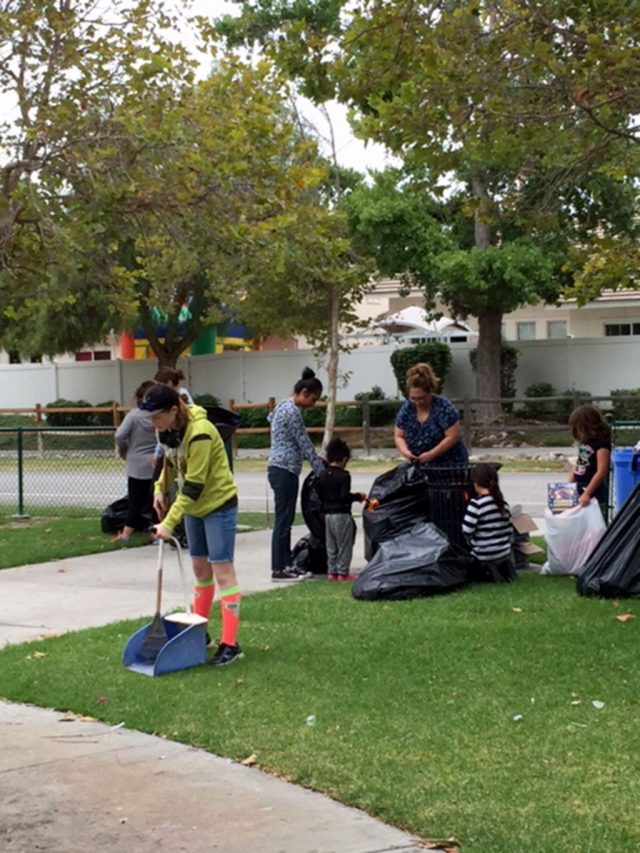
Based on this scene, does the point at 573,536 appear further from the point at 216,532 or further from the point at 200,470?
the point at 200,470

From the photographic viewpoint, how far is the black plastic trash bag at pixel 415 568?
8961 mm

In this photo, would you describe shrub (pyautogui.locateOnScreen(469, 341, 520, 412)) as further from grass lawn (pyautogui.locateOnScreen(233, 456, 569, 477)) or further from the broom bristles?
the broom bristles

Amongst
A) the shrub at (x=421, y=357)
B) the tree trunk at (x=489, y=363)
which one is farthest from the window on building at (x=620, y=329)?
the tree trunk at (x=489, y=363)

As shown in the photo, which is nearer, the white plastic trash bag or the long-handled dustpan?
the long-handled dustpan

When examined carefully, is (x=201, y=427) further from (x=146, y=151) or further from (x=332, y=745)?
(x=146, y=151)

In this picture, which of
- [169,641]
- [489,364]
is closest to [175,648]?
[169,641]

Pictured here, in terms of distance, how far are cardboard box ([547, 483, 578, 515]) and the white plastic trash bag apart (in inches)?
16.6

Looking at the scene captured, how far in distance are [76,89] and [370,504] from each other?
250 inches

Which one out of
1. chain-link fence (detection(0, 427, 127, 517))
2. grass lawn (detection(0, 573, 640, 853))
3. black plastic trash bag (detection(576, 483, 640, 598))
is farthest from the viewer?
chain-link fence (detection(0, 427, 127, 517))

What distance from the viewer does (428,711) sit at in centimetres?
600

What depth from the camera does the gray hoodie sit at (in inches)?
Result: 505

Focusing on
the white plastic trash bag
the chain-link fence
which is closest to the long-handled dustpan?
the white plastic trash bag

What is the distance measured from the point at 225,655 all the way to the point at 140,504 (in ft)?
20.1

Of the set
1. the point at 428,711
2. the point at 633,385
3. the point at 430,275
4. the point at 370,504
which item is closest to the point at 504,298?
the point at 430,275
